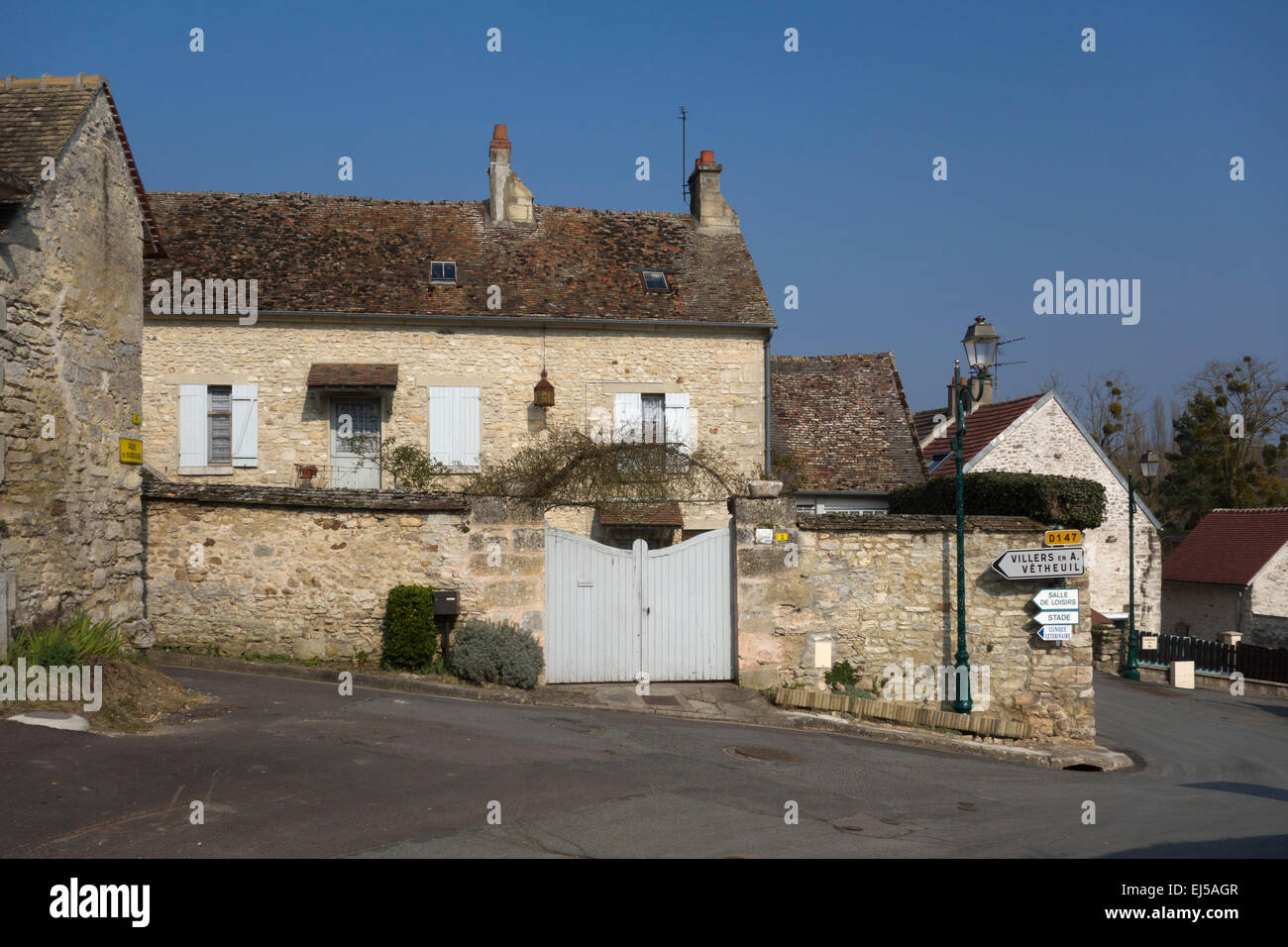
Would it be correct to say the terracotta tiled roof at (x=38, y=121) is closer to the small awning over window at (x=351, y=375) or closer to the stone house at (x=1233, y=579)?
the small awning over window at (x=351, y=375)

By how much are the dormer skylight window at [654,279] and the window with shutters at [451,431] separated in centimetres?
423

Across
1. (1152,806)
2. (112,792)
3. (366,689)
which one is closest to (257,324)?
(366,689)

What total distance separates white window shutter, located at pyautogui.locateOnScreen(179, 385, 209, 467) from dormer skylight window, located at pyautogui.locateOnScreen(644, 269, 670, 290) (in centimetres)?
837

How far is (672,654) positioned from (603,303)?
360 inches

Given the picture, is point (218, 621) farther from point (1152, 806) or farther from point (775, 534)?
point (1152, 806)

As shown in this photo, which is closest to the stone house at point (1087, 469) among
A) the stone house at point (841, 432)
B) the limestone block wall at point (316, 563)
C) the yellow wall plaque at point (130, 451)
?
the stone house at point (841, 432)

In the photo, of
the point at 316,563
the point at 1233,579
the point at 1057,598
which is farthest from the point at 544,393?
the point at 1233,579

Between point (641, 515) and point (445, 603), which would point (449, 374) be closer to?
point (641, 515)

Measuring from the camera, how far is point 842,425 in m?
23.8

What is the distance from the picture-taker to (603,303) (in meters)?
19.4

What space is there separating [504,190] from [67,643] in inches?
556

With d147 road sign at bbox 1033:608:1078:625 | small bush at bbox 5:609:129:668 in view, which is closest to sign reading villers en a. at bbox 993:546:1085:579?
d147 road sign at bbox 1033:608:1078:625

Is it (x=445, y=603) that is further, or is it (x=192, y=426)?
(x=192, y=426)

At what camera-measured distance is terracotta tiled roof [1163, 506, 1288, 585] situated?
29812 mm
